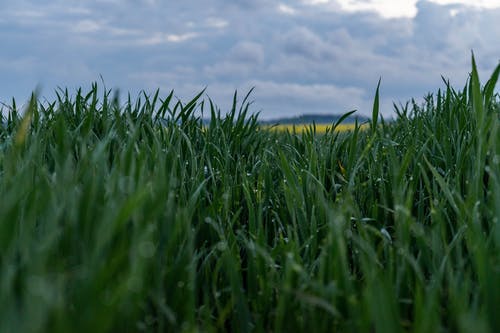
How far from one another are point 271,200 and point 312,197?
235 mm

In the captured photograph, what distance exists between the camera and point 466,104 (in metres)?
2.49

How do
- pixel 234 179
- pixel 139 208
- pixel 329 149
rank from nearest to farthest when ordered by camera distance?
pixel 139 208 < pixel 234 179 < pixel 329 149

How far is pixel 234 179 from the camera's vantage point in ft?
7.36

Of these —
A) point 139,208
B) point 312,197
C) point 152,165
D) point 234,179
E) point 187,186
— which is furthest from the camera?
point 234,179

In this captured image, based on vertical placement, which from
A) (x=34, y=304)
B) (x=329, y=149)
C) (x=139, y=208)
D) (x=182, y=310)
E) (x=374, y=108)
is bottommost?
(x=182, y=310)

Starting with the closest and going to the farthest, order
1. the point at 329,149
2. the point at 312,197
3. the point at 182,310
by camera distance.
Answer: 1. the point at 182,310
2. the point at 312,197
3. the point at 329,149

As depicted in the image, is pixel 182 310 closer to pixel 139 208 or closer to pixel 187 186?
pixel 139 208

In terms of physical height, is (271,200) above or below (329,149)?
below

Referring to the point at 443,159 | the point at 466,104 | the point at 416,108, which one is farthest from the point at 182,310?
the point at 416,108

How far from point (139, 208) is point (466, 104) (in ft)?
5.85

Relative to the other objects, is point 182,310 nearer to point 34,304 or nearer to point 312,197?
point 34,304

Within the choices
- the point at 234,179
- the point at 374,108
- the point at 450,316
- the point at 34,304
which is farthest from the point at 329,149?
the point at 34,304

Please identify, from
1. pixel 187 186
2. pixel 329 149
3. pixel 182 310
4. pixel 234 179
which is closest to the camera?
pixel 182 310

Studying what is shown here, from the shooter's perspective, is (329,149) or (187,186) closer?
(187,186)
